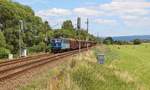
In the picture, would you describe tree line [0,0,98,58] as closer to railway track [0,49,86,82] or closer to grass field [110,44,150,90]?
grass field [110,44,150,90]

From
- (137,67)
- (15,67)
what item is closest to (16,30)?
(137,67)

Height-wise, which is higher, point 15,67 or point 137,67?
point 15,67

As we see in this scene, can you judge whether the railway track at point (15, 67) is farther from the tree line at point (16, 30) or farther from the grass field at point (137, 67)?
the tree line at point (16, 30)

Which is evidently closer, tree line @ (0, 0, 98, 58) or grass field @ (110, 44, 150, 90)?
grass field @ (110, 44, 150, 90)

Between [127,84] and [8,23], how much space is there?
6778 centimetres

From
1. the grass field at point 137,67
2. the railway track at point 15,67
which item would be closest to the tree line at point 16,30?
the grass field at point 137,67

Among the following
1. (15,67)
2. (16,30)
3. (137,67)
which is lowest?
(137,67)

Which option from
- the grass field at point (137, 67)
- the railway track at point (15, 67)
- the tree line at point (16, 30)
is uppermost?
the tree line at point (16, 30)

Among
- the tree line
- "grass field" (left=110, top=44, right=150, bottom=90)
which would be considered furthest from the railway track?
the tree line

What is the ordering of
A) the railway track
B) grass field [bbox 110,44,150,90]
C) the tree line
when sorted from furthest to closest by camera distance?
the tree line → grass field [bbox 110,44,150,90] → the railway track

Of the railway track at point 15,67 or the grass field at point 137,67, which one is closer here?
the railway track at point 15,67

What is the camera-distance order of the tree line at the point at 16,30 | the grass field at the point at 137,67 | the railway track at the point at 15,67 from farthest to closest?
1. the tree line at the point at 16,30
2. the grass field at the point at 137,67
3. the railway track at the point at 15,67

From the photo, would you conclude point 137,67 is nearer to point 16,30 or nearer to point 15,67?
point 15,67

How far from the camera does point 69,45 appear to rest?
80625 mm
